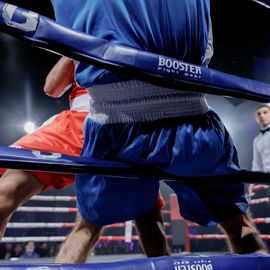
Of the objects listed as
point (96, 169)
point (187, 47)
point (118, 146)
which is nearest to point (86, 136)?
point (118, 146)

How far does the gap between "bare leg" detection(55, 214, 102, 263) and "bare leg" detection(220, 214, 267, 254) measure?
32cm

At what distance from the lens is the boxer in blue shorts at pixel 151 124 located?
836 millimetres

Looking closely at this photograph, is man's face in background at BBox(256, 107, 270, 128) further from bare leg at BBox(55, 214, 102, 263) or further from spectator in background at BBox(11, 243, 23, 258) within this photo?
spectator in background at BBox(11, 243, 23, 258)

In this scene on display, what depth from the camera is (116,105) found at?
34.3 inches

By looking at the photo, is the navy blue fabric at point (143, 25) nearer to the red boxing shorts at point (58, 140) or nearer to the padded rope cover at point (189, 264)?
the padded rope cover at point (189, 264)

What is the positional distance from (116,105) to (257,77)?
5689mm

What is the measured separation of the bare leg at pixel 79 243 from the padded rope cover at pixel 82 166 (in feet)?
0.80

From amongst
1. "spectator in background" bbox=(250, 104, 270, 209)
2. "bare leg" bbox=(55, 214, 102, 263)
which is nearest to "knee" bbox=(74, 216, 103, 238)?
"bare leg" bbox=(55, 214, 102, 263)

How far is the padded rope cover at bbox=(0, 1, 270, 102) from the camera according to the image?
25.6 inches

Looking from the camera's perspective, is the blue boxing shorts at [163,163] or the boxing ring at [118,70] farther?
the blue boxing shorts at [163,163]

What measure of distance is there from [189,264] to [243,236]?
264 millimetres

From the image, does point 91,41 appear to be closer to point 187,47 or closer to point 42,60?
point 187,47

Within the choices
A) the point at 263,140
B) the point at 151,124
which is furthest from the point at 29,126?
the point at 151,124

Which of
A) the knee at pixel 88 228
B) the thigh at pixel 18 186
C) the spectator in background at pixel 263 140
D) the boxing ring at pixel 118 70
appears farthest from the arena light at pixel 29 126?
the boxing ring at pixel 118 70
